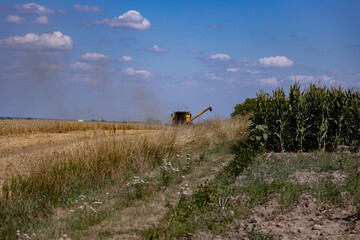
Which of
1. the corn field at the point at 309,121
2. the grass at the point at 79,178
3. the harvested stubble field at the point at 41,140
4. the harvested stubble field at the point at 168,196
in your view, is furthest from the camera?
the corn field at the point at 309,121

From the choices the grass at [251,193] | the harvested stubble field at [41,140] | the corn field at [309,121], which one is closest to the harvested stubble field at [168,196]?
the grass at [251,193]

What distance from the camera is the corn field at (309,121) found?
15734 mm

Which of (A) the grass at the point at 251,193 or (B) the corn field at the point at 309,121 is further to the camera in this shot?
(B) the corn field at the point at 309,121

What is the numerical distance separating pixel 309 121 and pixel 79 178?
32.8 ft

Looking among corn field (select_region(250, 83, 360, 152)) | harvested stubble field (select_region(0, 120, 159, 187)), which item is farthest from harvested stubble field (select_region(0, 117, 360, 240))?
corn field (select_region(250, 83, 360, 152))

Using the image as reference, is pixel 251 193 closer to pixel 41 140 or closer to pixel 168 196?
pixel 168 196

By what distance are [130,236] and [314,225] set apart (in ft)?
10.3

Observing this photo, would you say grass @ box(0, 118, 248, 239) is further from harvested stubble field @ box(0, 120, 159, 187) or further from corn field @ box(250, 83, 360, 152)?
corn field @ box(250, 83, 360, 152)

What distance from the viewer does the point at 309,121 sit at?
16.2 m

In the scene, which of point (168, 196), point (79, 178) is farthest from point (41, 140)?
point (168, 196)

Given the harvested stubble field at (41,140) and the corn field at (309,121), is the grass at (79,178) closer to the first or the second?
the harvested stubble field at (41,140)

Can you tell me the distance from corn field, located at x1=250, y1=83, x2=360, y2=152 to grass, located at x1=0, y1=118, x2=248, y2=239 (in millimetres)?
4203

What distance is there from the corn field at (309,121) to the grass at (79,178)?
420cm

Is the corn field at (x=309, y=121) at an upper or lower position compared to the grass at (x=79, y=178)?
upper
